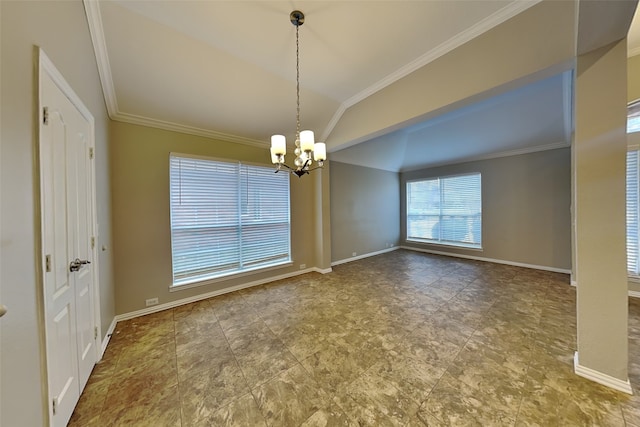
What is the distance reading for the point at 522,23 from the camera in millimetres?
1809

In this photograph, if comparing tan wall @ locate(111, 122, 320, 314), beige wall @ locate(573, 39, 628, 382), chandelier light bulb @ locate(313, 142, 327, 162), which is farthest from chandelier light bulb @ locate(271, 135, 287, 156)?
beige wall @ locate(573, 39, 628, 382)

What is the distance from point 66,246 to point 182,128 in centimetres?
228

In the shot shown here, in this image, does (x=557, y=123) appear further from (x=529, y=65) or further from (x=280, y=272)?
(x=280, y=272)

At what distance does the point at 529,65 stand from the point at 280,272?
170 inches

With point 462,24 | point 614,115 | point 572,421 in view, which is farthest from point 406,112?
point 572,421

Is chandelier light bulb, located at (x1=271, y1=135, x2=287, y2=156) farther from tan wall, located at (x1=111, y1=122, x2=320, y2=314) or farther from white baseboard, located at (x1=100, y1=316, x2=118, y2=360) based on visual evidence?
white baseboard, located at (x1=100, y1=316, x2=118, y2=360)

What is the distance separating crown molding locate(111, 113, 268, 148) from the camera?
2.74 metres

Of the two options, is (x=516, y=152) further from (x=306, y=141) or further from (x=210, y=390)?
(x=210, y=390)

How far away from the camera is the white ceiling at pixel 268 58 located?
1.89 meters

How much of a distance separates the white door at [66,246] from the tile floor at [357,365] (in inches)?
12.5

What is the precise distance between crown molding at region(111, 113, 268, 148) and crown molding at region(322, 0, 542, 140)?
1921mm

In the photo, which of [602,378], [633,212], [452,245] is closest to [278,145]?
[602,378]

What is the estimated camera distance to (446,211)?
6.06m

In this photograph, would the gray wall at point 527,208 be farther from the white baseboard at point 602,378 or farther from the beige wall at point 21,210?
the beige wall at point 21,210
